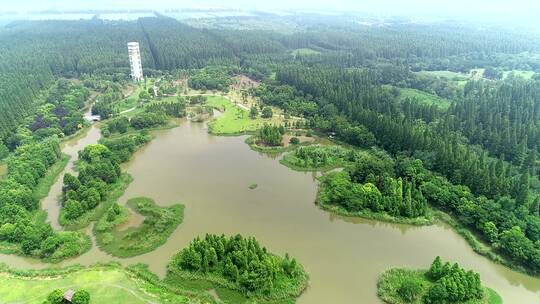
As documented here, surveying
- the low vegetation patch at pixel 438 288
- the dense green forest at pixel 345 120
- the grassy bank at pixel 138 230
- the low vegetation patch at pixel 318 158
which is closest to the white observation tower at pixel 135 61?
the dense green forest at pixel 345 120

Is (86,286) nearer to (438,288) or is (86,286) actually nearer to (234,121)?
(438,288)

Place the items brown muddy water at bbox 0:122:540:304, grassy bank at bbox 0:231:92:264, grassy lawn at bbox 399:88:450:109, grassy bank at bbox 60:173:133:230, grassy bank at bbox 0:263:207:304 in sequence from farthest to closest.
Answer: grassy lawn at bbox 399:88:450:109 < grassy bank at bbox 60:173:133:230 < grassy bank at bbox 0:231:92:264 < brown muddy water at bbox 0:122:540:304 < grassy bank at bbox 0:263:207:304

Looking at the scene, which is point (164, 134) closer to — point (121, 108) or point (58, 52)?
point (121, 108)

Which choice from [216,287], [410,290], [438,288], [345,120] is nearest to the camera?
[438,288]

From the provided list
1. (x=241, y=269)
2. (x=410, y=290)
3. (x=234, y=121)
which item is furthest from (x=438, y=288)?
(x=234, y=121)

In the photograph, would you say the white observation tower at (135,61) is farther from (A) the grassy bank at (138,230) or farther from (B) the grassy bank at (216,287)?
(B) the grassy bank at (216,287)

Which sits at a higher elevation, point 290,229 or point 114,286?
point 114,286

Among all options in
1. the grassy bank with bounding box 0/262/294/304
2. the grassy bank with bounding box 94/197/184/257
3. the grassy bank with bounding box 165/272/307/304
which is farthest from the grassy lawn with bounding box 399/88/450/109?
the grassy bank with bounding box 0/262/294/304

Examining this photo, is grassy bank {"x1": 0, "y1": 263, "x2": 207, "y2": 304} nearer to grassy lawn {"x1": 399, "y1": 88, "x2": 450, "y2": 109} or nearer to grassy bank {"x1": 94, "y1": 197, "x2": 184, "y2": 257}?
grassy bank {"x1": 94, "y1": 197, "x2": 184, "y2": 257}
